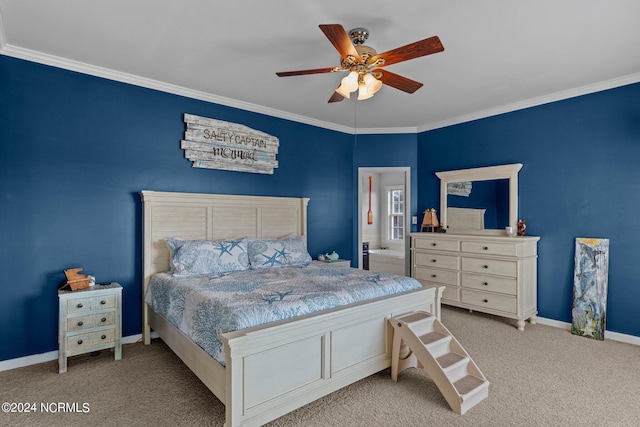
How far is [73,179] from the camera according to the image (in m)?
3.11

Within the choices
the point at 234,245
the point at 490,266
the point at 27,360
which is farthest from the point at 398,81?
the point at 27,360

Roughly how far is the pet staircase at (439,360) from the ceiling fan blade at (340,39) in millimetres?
1925

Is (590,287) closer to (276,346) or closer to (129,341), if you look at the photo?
(276,346)

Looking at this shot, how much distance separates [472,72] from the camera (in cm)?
328

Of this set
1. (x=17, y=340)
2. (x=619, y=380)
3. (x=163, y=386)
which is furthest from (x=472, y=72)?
(x=17, y=340)

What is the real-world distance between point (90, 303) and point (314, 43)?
2840 millimetres

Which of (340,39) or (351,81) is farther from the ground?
(340,39)

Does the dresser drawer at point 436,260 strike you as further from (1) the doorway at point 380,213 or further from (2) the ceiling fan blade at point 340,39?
(2) the ceiling fan blade at point 340,39

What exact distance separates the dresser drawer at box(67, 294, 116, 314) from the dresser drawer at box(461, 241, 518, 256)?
385cm

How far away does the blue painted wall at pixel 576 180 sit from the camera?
3.40 meters

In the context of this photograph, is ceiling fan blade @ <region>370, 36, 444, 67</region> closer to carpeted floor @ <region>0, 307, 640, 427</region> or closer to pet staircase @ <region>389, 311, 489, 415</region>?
pet staircase @ <region>389, 311, 489, 415</region>

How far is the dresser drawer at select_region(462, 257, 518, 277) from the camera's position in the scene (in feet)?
12.5

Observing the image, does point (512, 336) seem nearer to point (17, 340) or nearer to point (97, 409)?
point (97, 409)

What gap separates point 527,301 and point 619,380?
4.13 feet
